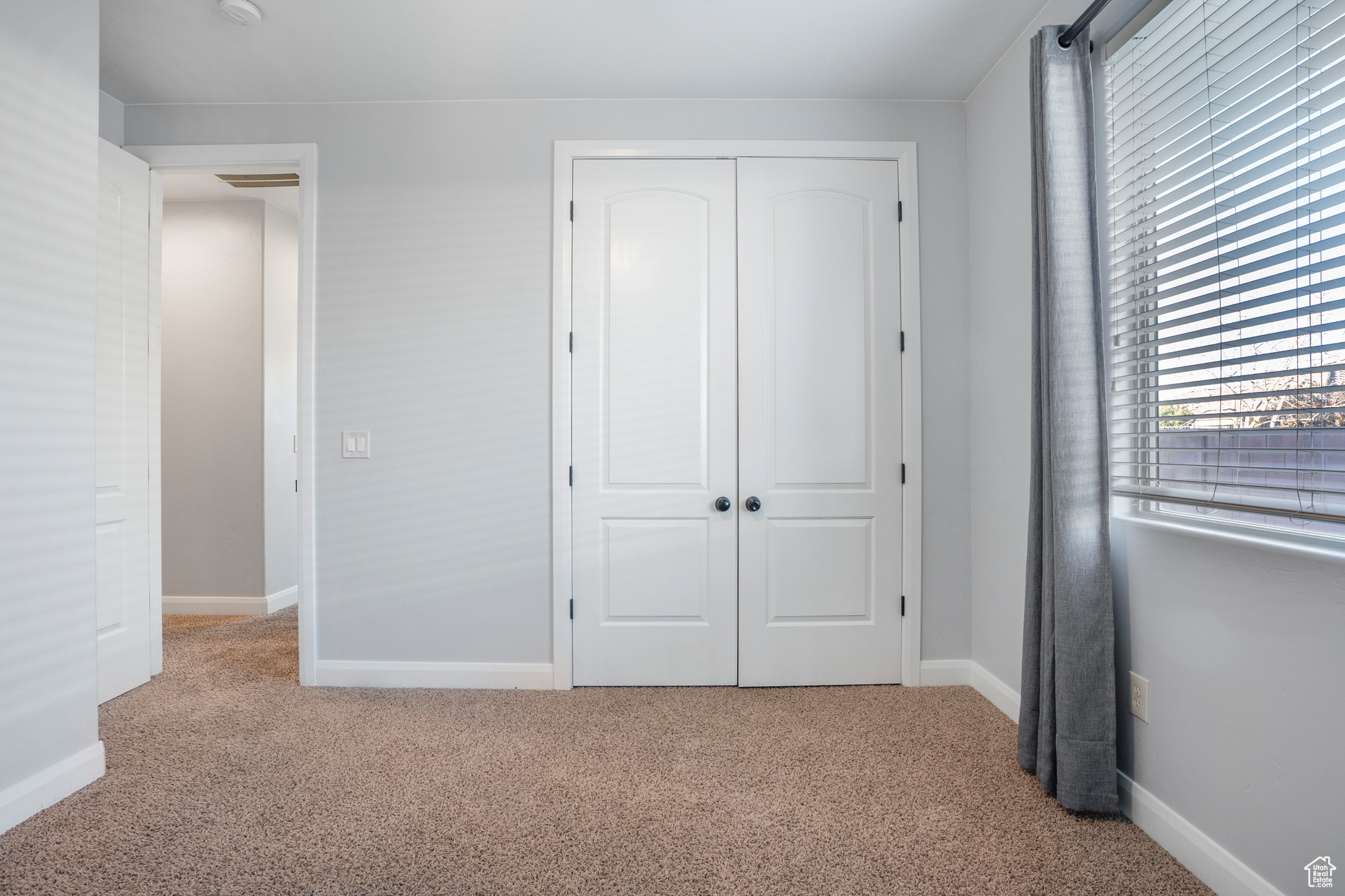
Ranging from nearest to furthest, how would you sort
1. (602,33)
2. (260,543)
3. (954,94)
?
(602,33), (954,94), (260,543)

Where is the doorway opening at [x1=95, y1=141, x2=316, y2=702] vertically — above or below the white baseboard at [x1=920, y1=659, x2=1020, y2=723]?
above

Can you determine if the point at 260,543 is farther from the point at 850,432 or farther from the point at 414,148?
the point at 850,432

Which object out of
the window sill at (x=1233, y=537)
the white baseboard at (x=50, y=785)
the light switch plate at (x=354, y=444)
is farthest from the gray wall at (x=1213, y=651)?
the white baseboard at (x=50, y=785)

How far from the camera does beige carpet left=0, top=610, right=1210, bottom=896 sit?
1.50 metres

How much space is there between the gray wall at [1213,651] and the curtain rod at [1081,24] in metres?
0.10

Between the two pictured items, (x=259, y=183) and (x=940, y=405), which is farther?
(x=259, y=183)

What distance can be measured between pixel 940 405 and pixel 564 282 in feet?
5.40

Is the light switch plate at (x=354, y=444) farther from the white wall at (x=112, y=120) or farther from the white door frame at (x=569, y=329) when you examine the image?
the white wall at (x=112, y=120)

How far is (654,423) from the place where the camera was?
2.65m

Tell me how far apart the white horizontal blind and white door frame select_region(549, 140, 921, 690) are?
0.86 m

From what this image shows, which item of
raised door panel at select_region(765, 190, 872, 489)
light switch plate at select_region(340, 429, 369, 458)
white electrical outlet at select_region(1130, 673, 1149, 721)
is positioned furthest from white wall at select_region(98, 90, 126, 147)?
white electrical outlet at select_region(1130, 673, 1149, 721)

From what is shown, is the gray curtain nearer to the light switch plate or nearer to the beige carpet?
the beige carpet

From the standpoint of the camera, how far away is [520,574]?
8.73 ft

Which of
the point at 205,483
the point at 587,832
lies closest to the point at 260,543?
the point at 205,483
